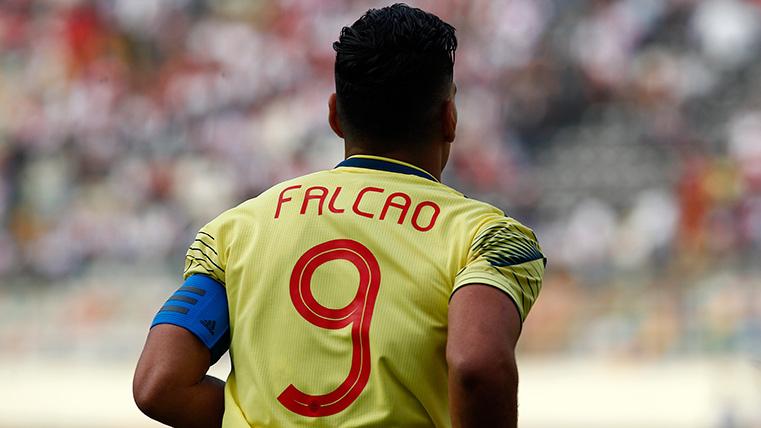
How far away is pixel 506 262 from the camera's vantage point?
1776 millimetres

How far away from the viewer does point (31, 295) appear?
11.2 metres

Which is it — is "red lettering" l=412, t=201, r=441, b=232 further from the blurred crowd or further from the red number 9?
the blurred crowd

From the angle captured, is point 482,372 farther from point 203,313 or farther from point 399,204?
point 203,313

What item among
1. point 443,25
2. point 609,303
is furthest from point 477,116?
point 443,25

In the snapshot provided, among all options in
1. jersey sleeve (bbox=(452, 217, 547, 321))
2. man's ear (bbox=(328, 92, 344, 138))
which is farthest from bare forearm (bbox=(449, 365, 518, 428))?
man's ear (bbox=(328, 92, 344, 138))

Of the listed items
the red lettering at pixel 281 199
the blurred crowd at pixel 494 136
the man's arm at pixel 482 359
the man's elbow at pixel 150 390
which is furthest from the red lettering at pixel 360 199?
the blurred crowd at pixel 494 136

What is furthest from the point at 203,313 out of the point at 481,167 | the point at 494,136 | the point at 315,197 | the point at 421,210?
the point at 494,136

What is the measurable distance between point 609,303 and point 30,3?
272 inches

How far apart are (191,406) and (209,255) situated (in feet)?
0.72

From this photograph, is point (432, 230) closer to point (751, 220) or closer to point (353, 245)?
point (353, 245)

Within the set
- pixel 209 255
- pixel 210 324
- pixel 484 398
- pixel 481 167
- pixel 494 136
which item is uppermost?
pixel 494 136

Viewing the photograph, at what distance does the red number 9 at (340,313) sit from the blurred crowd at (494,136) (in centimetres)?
804

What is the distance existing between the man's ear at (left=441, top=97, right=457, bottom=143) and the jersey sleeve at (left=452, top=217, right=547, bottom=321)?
7.1 inches

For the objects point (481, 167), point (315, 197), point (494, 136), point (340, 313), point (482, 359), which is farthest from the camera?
point (494, 136)
